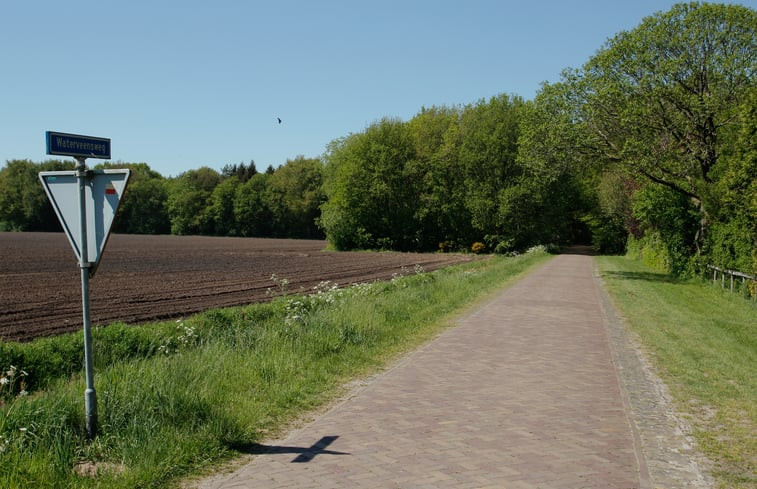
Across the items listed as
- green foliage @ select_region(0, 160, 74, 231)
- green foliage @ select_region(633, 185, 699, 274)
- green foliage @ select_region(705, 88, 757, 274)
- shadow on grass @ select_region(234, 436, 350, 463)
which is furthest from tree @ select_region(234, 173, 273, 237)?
shadow on grass @ select_region(234, 436, 350, 463)

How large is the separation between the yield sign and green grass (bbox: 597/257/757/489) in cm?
571

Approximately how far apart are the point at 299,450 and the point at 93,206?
292 cm

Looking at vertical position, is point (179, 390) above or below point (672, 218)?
below

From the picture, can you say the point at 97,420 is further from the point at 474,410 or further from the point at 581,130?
the point at 581,130

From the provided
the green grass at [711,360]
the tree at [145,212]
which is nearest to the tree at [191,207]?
the tree at [145,212]

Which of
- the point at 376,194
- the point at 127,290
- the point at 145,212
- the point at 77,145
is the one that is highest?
the point at 145,212

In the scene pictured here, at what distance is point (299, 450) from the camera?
5.44 metres

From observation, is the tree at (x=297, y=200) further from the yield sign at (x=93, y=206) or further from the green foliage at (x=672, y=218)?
the yield sign at (x=93, y=206)

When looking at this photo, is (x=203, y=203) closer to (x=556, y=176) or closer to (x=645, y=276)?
(x=556, y=176)

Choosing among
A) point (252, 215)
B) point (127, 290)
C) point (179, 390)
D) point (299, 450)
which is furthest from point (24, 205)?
point (299, 450)

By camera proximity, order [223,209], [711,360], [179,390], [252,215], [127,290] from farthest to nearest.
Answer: [223,209] → [252,215] → [127,290] → [711,360] → [179,390]

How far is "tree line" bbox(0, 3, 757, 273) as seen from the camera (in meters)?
23.6

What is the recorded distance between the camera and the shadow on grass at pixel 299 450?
17.2 feet

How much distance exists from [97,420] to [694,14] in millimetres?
26497
